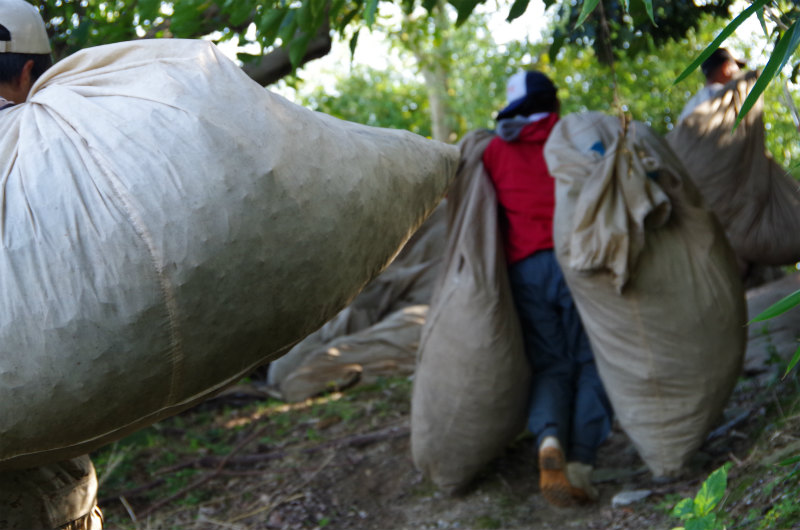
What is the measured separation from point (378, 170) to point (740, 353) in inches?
86.2

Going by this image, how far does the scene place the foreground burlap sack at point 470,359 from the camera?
3729mm

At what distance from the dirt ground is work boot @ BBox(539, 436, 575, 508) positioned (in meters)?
0.09

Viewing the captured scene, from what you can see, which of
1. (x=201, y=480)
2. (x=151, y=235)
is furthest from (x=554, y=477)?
(x=151, y=235)

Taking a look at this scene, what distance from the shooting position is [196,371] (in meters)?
→ 1.69

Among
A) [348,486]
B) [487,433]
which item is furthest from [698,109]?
[348,486]

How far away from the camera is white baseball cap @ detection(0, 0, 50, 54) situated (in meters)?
1.81

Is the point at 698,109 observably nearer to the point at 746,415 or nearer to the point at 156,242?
the point at 746,415

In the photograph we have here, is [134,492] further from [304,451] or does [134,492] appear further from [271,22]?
[271,22]

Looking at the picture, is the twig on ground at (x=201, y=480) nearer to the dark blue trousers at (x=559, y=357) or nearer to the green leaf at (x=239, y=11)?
the dark blue trousers at (x=559, y=357)

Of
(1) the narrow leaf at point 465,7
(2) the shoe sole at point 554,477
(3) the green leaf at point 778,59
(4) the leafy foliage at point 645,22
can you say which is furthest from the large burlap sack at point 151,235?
(4) the leafy foliage at point 645,22

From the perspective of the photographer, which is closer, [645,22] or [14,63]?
[14,63]

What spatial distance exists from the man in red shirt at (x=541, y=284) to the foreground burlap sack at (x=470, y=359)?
0.11 m

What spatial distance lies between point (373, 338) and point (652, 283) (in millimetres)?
2716

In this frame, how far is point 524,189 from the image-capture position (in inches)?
156
